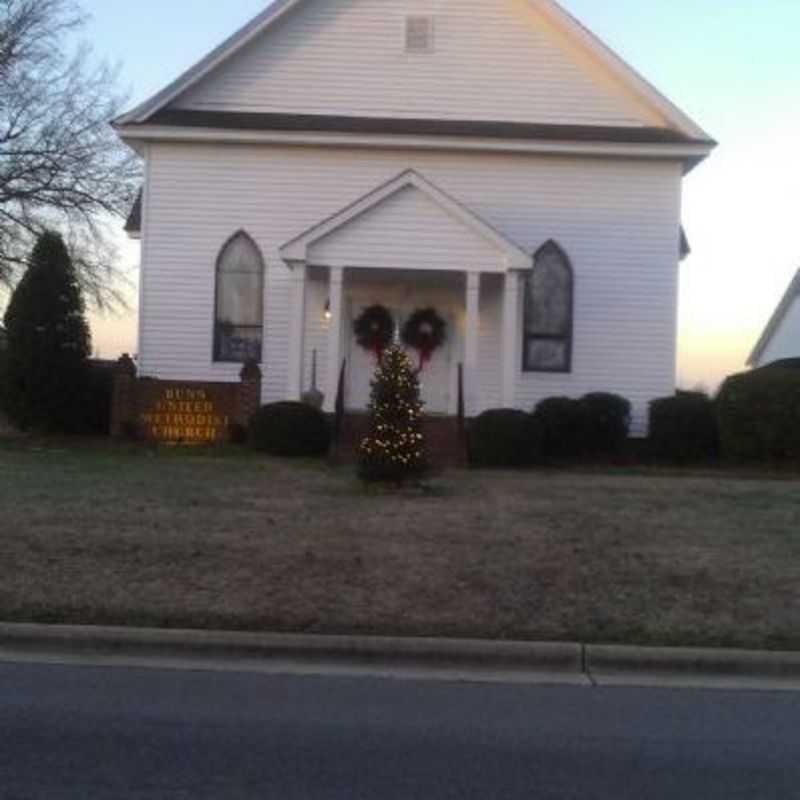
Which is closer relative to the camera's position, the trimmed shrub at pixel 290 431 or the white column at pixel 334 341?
the trimmed shrub at pixel 290 431

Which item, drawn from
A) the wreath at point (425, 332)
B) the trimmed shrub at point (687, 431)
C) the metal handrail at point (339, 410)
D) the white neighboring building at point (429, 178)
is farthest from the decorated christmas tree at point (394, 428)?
the wreath at point (425, 332)

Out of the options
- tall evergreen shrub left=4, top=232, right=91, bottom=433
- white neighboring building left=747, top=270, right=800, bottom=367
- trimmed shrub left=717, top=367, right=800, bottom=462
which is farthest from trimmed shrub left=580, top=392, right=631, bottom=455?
white neighboring building left=747, top=270, right=800, bottom=367

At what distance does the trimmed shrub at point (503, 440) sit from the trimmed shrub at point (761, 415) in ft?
10.3

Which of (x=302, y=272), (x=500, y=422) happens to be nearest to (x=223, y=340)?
(x=302, y=272)

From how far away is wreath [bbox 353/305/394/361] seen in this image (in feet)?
83.1

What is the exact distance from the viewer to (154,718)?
7.77 metres

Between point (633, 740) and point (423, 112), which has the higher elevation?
point (423, 112)

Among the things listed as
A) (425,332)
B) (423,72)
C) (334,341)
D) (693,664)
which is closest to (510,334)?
(425,332)

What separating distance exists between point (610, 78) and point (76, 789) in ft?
67.4

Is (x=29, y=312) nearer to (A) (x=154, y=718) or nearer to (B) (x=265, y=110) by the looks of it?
(B) (x=265, y=110)

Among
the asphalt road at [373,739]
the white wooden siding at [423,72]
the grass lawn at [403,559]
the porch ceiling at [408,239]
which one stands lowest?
the asphalt road at [373,739]

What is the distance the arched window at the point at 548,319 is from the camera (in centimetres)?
2498

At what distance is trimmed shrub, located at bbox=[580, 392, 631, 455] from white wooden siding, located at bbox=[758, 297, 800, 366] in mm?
23575

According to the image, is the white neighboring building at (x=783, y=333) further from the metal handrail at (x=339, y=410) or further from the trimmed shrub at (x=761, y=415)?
the metal handrail at (x=339, y=410)
